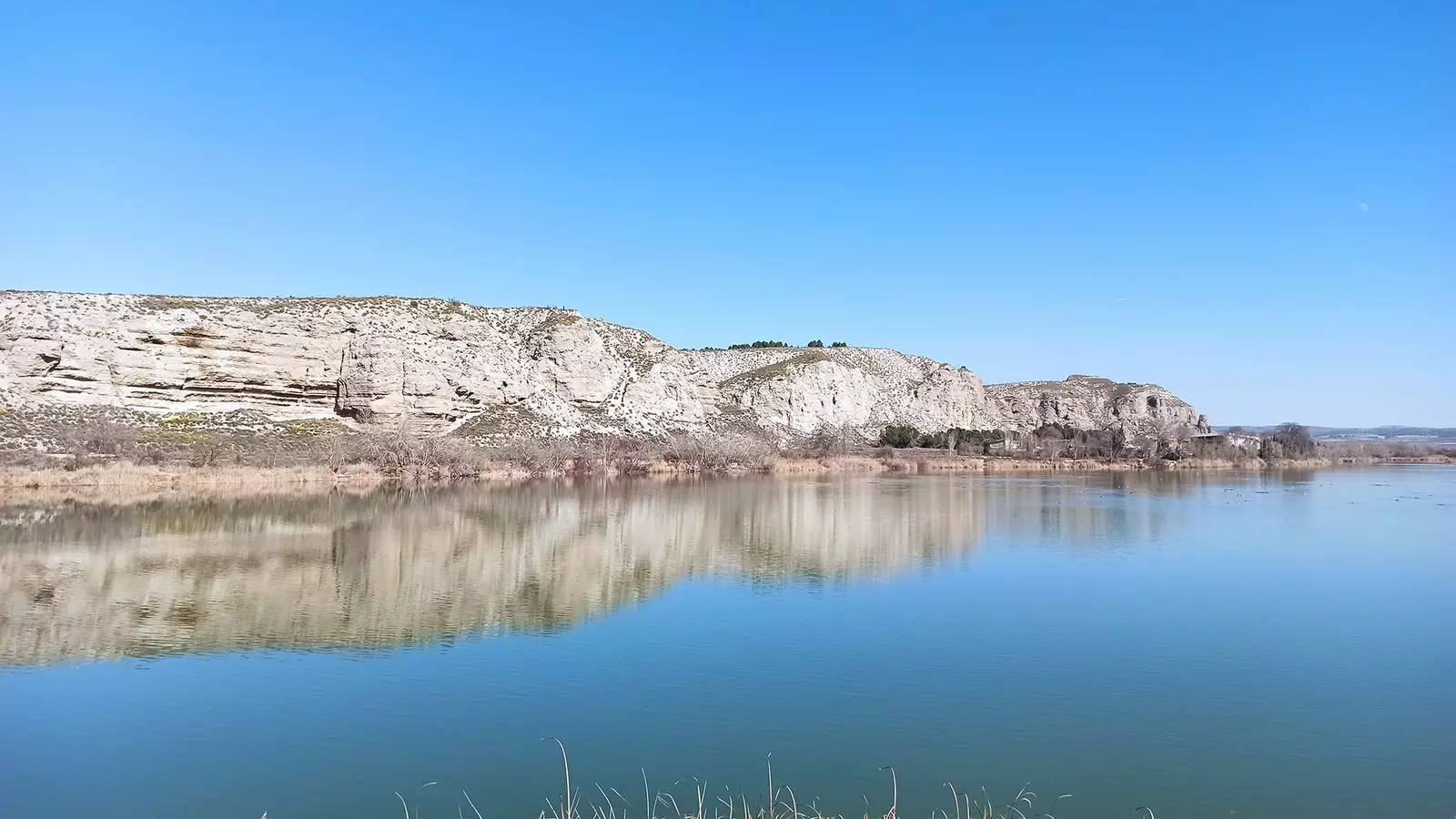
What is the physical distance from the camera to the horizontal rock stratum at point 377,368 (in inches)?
2004

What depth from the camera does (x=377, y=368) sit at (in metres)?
58.3

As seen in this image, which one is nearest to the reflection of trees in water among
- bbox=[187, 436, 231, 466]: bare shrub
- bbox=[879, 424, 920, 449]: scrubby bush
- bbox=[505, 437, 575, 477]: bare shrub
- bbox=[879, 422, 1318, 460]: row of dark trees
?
bbox=[187, 436, 231, 466]: bare shrub

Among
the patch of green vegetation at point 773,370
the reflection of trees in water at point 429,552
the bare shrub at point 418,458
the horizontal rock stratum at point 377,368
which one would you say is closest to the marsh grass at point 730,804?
the reflection of trees in water at point 429,552

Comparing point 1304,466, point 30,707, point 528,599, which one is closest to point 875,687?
point 528,599

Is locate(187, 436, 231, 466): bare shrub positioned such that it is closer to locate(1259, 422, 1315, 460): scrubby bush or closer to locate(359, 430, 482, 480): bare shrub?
locate(359, 430, 482, 480): bare shrub

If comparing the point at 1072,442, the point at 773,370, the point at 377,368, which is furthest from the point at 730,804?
the point at 1072,442

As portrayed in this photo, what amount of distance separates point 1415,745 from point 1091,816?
4.39 meters

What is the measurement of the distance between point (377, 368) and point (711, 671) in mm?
50901

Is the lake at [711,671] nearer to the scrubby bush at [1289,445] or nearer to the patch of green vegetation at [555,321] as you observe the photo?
the patch of green vegetation at [555,321]

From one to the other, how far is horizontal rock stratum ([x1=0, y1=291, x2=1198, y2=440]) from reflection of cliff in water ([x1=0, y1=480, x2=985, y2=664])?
865 inches

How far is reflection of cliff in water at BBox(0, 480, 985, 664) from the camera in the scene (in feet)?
49.7

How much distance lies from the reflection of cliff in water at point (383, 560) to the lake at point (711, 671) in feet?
→ 0.48

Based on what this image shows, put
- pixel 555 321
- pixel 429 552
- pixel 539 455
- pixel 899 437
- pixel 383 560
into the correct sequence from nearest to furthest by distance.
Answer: pixel 383 560
pixel 429 552
pixel 539 455
pixel 555 321
pixel 899 437

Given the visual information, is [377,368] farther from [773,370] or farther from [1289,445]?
[1289,445]
